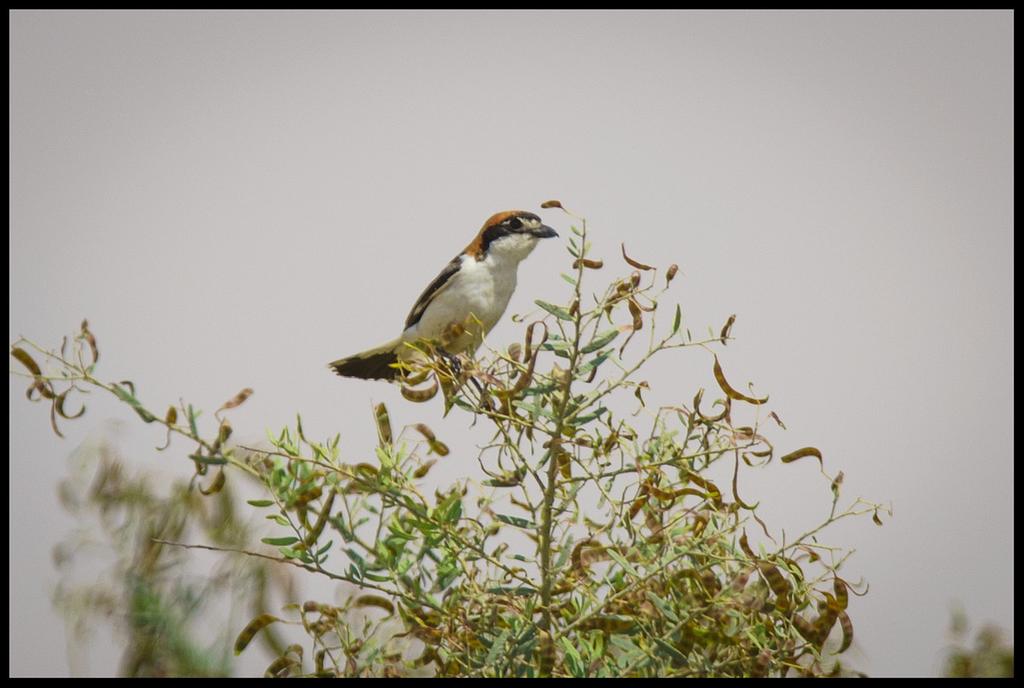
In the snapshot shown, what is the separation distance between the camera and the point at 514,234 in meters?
5.94

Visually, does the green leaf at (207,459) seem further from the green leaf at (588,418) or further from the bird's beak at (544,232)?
the bird's beak at (544,232)

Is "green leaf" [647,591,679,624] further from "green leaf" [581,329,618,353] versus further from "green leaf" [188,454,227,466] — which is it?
"green leaf" [188,454,227,466]

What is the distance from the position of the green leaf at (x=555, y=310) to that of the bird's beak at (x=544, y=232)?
3204 mm

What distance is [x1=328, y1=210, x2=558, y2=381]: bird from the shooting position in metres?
5.87

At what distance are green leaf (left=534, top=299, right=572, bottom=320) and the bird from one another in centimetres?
305

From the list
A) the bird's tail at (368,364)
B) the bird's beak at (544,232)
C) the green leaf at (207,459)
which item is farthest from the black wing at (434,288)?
the green leaf at (207,459)

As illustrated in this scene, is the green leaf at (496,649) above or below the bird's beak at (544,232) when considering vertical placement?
below

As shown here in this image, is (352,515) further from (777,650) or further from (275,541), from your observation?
(777,650)

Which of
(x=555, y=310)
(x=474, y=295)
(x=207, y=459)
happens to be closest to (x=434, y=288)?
(x=474, y=295)

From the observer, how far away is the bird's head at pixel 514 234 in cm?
589

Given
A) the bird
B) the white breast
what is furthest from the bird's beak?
the white breast

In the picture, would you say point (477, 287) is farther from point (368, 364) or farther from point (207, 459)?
point (207, 459)

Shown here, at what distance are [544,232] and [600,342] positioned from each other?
3.28 m

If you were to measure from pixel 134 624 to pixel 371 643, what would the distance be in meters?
0.60
